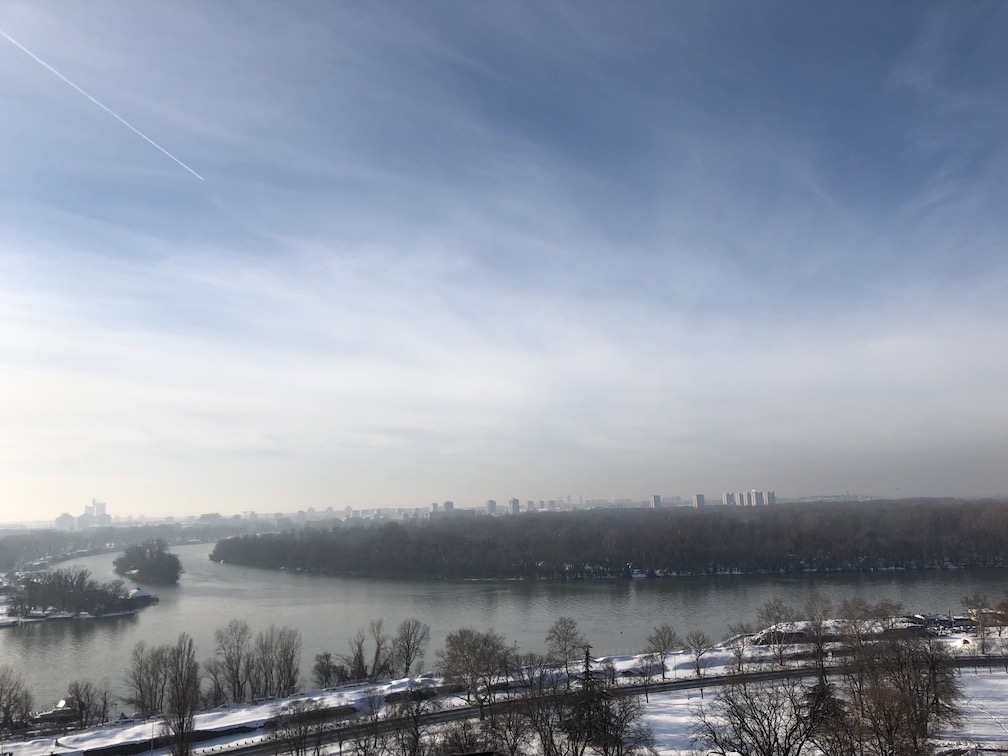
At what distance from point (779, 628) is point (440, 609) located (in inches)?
338

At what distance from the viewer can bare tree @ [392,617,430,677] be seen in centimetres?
1186

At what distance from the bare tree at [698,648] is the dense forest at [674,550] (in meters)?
12.3

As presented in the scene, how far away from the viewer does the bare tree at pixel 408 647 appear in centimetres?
1186

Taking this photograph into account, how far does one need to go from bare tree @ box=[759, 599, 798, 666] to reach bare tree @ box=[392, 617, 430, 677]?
5931 millimetres

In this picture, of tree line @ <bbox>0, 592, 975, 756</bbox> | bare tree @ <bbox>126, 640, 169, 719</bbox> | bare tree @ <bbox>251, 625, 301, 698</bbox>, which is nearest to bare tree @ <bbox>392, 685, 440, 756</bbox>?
tree line @ <bbox>0, 592, 975, 756</bbox>

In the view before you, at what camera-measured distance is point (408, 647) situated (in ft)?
38.9

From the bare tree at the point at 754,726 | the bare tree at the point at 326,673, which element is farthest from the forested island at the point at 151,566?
the bare tree at the point at 754,726

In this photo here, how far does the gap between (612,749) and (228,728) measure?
4.89m

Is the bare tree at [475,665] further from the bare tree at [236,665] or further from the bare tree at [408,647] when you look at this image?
the bare tree at [236,665]

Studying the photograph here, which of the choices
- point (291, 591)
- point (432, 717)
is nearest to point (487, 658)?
point (432, 717)

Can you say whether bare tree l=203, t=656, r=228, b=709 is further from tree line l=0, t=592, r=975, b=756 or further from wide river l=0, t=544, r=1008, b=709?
wide river l=0, t=544, r=1008, b=709

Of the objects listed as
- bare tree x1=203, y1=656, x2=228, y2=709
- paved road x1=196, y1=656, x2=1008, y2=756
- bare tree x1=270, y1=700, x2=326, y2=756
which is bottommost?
bare tree x1=203, y1=656, x2=228, y2=709

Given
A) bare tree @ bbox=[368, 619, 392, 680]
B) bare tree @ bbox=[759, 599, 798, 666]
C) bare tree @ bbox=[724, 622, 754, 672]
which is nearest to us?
bare tree @ bbox=[724, 622, 754, 672]

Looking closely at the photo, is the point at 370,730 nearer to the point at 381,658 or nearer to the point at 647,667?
the point at 647,667
